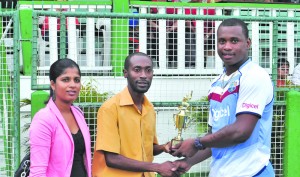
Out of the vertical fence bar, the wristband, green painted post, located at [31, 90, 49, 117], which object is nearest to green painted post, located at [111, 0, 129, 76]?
green painted post, located at [31, 90, 49, 117]

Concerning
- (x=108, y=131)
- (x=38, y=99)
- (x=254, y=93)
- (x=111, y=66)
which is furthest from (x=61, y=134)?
(x=111, y=66)

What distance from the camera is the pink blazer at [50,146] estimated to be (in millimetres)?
4270

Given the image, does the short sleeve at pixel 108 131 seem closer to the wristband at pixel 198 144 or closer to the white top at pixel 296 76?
the wristband at pixel 198 144

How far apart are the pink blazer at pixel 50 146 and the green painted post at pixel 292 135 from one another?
288 centimetres

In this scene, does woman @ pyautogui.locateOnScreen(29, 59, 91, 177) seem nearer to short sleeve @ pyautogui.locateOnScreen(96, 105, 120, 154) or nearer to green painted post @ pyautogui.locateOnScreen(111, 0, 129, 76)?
short sleeve @ pyautogui.locateOnScreen(96, 105, 120, 154)

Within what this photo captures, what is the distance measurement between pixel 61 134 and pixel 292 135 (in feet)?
9.79

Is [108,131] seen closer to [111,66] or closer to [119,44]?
[119,44]

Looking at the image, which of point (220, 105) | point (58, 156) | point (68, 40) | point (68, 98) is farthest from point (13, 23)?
point (220, 105)

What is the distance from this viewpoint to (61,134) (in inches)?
174

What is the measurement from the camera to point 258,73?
13.2 feet

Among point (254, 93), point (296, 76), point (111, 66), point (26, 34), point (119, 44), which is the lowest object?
point (254, 93)

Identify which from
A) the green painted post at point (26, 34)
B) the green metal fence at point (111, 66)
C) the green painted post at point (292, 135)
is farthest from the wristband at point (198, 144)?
the green painted post at point (26, 34)

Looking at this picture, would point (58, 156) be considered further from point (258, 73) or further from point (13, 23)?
point (13, 23)

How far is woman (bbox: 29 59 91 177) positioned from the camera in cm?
429
